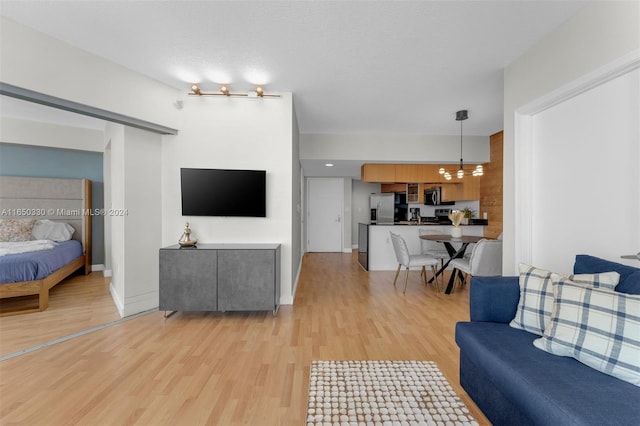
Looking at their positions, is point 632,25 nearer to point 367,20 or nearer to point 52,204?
point 367,20

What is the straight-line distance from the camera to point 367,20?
76.6 inches

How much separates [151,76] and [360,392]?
11.8ft

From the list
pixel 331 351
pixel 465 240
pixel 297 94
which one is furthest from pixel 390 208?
pixel 331 351

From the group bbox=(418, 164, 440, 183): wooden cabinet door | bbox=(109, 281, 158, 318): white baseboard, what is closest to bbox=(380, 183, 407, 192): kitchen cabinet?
bbox=(418, 164, 440, 183): wooden cabinet door

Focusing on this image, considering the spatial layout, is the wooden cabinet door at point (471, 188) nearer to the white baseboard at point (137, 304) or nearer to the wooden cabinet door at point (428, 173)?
the wooden cabinet door at point (428, 173)

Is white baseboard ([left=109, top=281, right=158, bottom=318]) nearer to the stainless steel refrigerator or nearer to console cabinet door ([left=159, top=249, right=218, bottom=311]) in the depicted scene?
console cabinet door ([left=159, top=249, right=218, bottom=311])

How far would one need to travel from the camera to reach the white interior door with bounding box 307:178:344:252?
7363mm

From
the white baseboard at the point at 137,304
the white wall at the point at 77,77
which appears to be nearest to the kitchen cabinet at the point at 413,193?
the white wall at the point at 77,77

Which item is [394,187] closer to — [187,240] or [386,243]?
[386,243]

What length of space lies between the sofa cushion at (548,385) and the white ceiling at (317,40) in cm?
219

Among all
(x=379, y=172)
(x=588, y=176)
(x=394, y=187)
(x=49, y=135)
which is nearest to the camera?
(x=588, y=176)

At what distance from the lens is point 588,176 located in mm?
1923

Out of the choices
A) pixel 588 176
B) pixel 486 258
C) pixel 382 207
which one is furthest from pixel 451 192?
pixel 588 176

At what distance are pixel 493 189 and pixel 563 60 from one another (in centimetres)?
340
